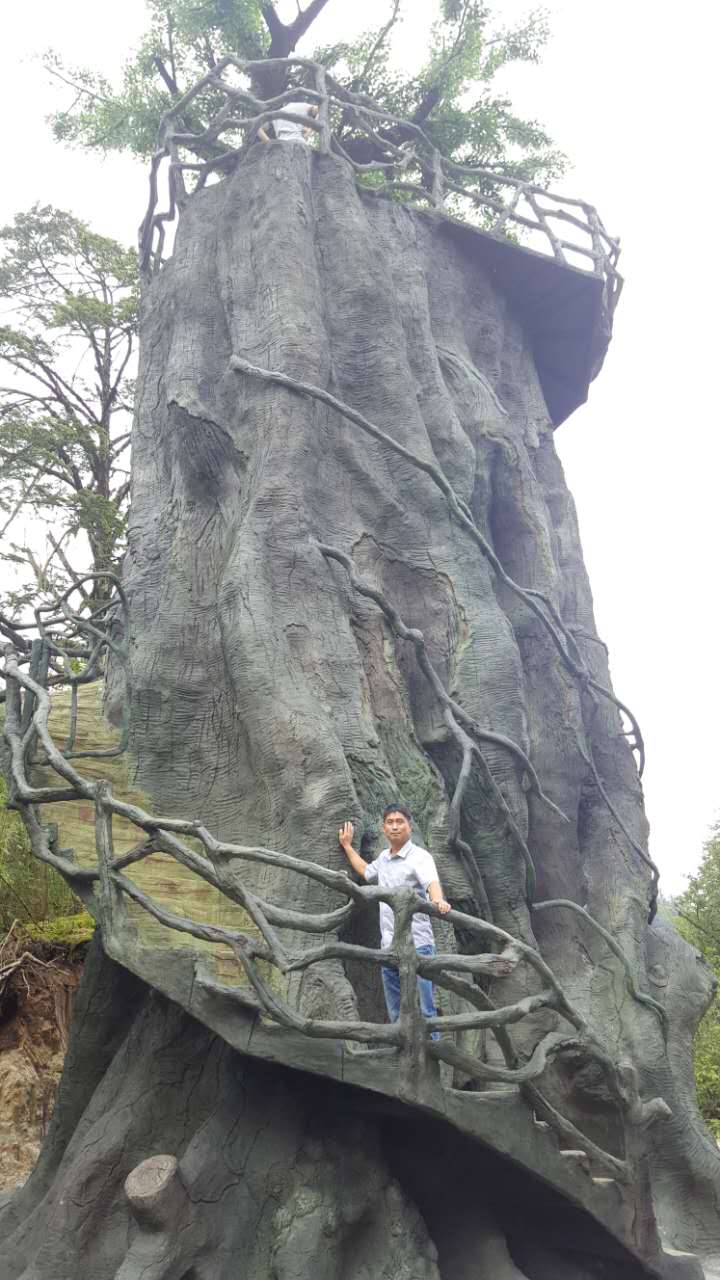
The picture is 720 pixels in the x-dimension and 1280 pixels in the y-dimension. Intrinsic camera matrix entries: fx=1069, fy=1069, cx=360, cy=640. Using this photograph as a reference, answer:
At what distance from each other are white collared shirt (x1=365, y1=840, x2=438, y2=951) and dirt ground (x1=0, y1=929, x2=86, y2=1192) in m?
5.60

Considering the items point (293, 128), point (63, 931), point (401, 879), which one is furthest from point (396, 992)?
point (293, 128)

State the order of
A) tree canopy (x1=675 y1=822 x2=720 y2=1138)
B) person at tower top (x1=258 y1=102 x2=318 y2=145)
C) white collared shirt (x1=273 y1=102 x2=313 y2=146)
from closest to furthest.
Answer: person at tower top (x1=258 y1=102 x2=318 y2=145) → white collared shirt (x1=273 y1=102 x2=313 y2=146) → tree canopy (x1=675 y1=822 x2=720 y2=1138)

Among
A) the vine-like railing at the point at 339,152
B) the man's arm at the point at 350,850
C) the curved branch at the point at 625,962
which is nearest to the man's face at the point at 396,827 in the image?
the man's arm at the point at 350,850

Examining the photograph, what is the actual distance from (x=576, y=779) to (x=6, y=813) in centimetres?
628

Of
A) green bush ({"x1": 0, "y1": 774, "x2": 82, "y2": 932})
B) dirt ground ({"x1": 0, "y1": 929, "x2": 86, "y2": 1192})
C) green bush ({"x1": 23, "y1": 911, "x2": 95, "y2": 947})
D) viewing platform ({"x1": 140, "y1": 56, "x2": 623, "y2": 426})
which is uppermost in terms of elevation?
viewing platform ({"x1": 140, "y1": 56, "x2": 623, "y2": 426})

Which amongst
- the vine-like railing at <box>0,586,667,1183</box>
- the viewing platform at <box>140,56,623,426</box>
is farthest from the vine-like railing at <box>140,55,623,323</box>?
the vine-like railing at <box>0,586,667,1183</box>

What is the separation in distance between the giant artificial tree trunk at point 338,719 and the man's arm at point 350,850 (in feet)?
0.26

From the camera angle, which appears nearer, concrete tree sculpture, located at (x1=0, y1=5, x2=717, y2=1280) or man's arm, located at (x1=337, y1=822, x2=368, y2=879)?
concrete tree sculpture, located at (x1=0, y1=5, x2=717, y2=1280)

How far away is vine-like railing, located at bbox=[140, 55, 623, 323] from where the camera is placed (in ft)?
26.6

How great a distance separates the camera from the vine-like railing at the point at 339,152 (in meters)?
8.11

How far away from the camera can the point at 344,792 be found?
5.20 metres

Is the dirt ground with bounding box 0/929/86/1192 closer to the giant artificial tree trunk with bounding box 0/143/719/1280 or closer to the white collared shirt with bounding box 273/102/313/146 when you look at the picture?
the giant artificial tree trunk with bounding box 0/143/719/1280

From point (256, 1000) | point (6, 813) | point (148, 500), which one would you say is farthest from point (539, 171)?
point (256, 1000)

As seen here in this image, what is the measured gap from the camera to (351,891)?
3.98m
